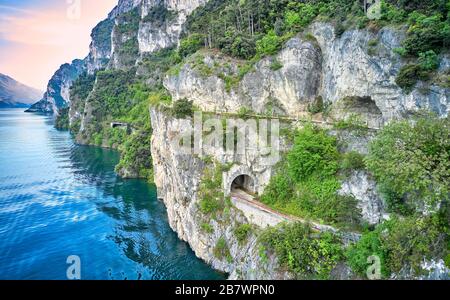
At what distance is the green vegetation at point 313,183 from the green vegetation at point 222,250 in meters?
5.33

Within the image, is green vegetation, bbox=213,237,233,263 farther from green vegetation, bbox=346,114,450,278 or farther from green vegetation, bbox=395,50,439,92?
green vegetation, bbox=395,50,439,92

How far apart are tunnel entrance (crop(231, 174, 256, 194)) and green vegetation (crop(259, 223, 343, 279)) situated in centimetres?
887

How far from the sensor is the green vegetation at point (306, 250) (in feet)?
68.3

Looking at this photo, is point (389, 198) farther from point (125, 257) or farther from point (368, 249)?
point (125, 257)

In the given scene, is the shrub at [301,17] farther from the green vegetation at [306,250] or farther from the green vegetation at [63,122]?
the green vegetation at [63,122]

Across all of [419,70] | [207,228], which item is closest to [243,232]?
[207,228]

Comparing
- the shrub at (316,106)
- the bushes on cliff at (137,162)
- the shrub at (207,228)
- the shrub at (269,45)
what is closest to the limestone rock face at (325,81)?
the shrub at (316,106)

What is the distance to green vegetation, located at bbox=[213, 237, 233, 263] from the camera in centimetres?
2791

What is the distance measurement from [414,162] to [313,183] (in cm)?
845

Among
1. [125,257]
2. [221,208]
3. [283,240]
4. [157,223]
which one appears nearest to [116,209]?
[157,223]

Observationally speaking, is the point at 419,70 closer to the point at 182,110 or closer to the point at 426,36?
the point at 426,36

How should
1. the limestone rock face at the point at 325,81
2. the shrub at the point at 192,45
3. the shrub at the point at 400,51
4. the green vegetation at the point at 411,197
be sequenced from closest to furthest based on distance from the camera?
1. the green vegetation at the point at 411,197
2. the shrub at the point at 400,51
3. the limestone rock face at the point at 325,81
4. the shrub at the point at 192,45

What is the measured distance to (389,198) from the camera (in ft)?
68.8

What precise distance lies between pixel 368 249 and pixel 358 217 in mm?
3643
